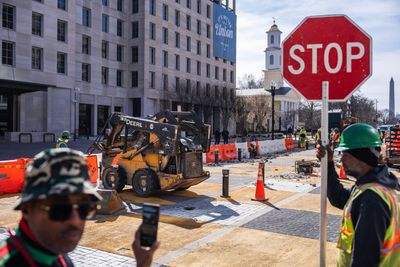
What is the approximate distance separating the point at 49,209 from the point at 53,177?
14 centimetres

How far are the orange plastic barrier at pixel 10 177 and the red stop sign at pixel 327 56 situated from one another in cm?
1074

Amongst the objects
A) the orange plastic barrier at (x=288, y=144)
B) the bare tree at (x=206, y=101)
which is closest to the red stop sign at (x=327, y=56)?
the orange plastic barrier at (x=288, y=144)

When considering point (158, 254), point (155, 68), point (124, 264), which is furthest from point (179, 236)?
point (155, 68)

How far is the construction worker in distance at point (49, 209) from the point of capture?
5.69 ft

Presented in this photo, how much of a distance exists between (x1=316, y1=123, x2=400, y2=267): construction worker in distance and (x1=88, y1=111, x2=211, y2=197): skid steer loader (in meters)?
8.70

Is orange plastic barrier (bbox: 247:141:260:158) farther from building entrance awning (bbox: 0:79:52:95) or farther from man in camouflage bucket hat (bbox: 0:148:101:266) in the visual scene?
man in camouflage bucket hat (bbox: 0:148:101:266)

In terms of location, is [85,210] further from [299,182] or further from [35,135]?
[35,135]

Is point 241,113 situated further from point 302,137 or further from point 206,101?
point 302,137

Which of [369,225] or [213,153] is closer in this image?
[369,225]

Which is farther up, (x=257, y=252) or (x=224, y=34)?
(x=224, y=34)

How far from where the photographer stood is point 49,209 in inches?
69.2

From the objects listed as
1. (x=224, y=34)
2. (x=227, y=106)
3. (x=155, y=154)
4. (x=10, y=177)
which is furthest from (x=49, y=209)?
(x=224, y=34)

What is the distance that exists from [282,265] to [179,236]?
7.51 ft

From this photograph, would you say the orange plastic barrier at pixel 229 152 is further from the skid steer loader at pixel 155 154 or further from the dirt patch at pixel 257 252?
the dirt patch at pixel 257 252
